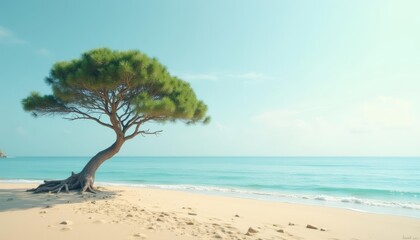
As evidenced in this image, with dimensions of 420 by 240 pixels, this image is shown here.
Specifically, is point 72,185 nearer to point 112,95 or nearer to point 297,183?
point 112,95

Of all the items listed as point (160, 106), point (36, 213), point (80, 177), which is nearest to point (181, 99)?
point (160, 106)

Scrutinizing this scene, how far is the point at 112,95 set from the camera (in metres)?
11.3

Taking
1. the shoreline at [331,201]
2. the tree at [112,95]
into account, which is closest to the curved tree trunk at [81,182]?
the tree at [112,95]

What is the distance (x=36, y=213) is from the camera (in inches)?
259

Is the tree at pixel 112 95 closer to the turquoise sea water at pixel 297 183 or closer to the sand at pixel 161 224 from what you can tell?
the sand at pixel 161 224

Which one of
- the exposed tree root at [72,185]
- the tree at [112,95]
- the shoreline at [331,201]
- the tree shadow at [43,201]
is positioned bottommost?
the shoreline at [331,201]

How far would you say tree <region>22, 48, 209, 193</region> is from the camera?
32.7ft

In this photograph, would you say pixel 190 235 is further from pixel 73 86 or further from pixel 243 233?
pixel 73 86

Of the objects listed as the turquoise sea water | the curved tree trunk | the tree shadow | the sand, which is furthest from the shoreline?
the tree shadow

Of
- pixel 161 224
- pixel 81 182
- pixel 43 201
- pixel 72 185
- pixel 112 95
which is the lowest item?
pixel 43 201

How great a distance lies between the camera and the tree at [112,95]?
995 centimetres

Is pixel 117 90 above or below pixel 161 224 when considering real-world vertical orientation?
above

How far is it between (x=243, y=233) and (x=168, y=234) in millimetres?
1445

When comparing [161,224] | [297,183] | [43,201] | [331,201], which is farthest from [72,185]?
[297,183]
